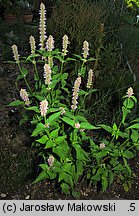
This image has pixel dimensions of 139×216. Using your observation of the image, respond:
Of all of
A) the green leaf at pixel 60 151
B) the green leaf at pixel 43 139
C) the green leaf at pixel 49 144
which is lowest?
the green leaf at pixel 60 151

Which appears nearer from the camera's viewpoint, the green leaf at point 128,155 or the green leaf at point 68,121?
the green leaf at point 68,121

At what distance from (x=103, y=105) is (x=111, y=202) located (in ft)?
3.48

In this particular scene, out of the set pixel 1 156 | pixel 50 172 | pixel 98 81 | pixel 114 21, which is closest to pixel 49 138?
pixel 50 172

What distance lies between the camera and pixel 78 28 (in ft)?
12.4

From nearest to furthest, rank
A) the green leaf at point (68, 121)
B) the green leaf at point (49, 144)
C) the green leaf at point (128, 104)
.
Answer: the green leaf at point (68, 121), the green leaf at point (49, 144), the green leaf at point (128, 104)

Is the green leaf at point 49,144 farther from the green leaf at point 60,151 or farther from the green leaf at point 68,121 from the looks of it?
the green leaf at point 68,121

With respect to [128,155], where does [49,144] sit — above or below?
above

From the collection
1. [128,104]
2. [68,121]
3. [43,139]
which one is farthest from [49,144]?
[128,104]

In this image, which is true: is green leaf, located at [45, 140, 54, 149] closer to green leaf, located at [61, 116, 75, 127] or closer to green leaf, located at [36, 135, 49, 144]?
green leaf, located at [36, 135, 49, 144]

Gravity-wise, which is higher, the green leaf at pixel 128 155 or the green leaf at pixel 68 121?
the green leaf at pixel 68 121

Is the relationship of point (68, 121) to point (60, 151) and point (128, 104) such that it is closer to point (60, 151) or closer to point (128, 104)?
point (60, 151)

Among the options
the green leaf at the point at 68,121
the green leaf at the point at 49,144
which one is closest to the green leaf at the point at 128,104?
the green leaf at the point at 68,121

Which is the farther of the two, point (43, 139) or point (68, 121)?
point (43, 139)

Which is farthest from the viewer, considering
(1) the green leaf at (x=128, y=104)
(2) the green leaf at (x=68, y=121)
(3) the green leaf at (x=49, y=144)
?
(1) the green leaf at (x=128, y=104)
